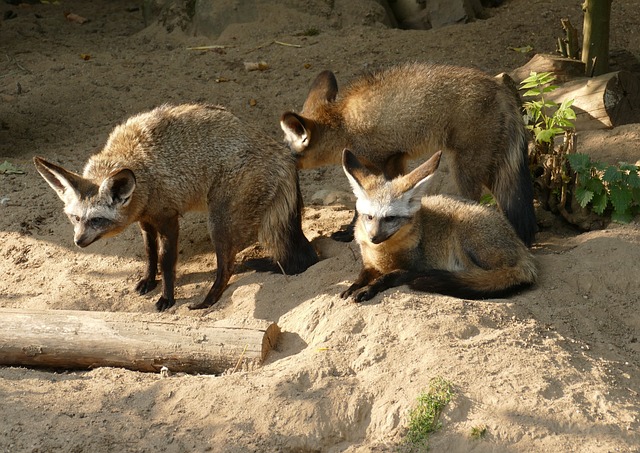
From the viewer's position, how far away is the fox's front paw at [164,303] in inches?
271

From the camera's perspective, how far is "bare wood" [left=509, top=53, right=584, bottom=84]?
28.8 feet

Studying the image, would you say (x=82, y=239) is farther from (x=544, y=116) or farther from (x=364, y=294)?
(x=544, y=116)

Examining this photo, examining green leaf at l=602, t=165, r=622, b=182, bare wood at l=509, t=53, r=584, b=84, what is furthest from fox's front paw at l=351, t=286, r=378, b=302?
bare wood at l=509, t=53, r=584, b=84

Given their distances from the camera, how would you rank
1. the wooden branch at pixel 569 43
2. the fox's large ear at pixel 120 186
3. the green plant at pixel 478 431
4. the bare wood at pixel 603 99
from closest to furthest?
the green plant at pixel 478 431
the fox's large ear at pixel 120 186
the bare wood at pixel 603 99
the wooden branch at pixel 569 43

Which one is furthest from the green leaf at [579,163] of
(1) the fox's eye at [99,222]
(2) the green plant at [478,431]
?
(1) the fox's eye at [99,222]

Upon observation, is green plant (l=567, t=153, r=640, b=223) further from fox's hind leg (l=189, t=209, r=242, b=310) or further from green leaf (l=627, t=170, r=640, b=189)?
fox's hind leg (l=189, t=209, r=242, b=310)

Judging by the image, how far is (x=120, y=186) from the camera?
659 centimetres

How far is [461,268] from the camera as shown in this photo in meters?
6.29

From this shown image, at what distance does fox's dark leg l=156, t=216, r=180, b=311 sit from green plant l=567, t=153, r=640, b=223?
345cm

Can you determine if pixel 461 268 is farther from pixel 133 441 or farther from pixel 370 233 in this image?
pixel 133 441

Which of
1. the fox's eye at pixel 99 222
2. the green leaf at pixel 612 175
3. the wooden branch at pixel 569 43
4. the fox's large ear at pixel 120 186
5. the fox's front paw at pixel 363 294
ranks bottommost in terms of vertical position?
the fox's front paw at pixel 363 294

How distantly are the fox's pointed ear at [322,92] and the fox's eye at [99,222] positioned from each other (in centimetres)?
230

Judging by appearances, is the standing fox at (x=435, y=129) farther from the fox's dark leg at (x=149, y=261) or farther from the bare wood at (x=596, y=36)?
the bare wood at (x=596, y=36)

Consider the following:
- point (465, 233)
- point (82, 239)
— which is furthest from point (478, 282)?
point (82, 239)
